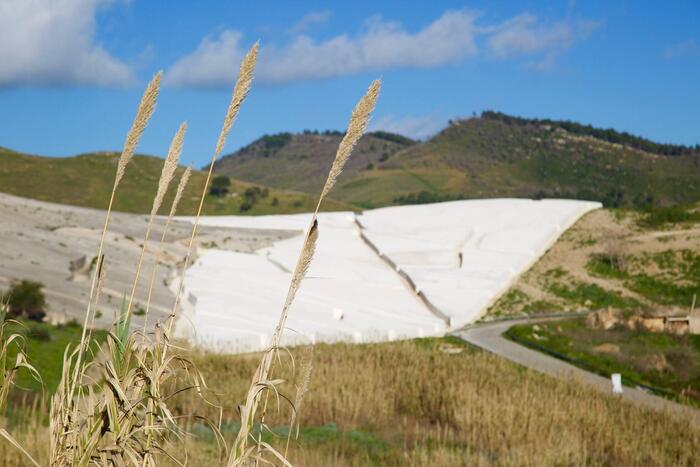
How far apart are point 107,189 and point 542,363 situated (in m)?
77.5

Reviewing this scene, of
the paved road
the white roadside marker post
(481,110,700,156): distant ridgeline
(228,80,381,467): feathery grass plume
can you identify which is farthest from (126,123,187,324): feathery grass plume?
(481,110,700,156): distant ridgeline

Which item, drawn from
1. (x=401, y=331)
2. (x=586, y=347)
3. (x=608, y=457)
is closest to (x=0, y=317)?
(x=608, y=457)

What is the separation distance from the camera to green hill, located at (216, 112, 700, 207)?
137250 millimetres

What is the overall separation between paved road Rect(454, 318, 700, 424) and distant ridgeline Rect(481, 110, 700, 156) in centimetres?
14304

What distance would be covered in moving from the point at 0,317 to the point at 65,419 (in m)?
0.47

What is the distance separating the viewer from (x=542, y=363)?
20422 millimetres

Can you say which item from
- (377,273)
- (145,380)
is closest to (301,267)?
(145,380)

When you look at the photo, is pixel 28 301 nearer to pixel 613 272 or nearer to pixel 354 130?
pixel 354 130

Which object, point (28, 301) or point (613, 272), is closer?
point (28, 301)

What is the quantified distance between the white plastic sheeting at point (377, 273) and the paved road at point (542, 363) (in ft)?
4.98

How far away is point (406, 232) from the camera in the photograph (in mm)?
50969

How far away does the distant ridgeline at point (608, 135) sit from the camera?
536 feet

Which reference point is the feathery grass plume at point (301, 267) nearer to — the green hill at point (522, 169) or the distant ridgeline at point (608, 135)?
the green hill at point (522, 169)

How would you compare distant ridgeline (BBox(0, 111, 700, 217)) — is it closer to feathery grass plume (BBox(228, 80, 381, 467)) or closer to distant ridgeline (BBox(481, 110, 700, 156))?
distant ridgeline (BBox(481, 110, 700, 156))
